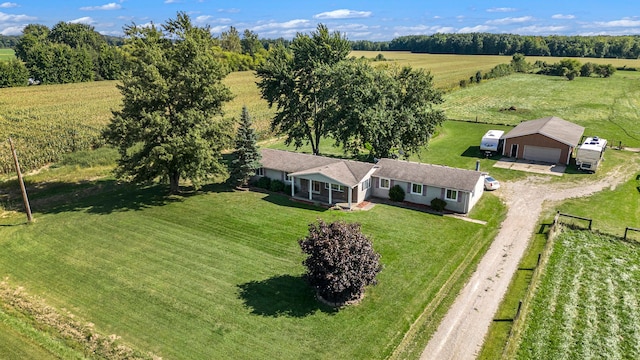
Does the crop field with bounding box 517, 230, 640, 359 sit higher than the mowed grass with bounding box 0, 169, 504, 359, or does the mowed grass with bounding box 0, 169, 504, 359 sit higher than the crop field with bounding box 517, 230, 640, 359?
the mowed grass with bounding box 0, 169, 504, 359

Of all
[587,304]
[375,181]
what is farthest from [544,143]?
[587,304]

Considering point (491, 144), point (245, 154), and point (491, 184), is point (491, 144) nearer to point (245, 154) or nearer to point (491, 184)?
point (491, 184)

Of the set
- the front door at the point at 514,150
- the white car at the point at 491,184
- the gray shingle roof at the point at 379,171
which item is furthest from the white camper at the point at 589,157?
the gray shingle roof at the point at 379,171

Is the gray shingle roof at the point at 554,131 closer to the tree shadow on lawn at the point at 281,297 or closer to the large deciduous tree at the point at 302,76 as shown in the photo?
the large deciduous tree at the point at 302,76

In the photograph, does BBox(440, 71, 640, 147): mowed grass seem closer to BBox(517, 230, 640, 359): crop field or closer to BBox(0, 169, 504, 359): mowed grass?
BBox(517, 230, 640, 359): crop field

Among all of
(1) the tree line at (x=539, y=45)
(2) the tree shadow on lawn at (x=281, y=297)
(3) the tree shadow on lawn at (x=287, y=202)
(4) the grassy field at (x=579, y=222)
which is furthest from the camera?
(1) the tree line at (x=539, y=45)

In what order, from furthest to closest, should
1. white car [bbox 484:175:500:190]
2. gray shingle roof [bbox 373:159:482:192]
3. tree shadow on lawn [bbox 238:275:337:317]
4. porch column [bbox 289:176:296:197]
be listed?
white car [bbox 484:175:500:190] → porch column [bbox 289:176:296:197] → gray shingle roof [bbox 373:159:482:192] → tree shadow on lawn [bbox 238:275:337:317]

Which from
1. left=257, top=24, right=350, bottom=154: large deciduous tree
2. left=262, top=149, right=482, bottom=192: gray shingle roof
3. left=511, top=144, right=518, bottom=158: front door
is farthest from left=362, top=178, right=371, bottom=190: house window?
left=511, top=144, right=518, bottom=158: front door
